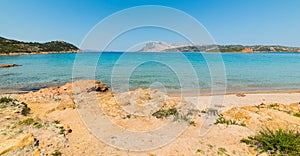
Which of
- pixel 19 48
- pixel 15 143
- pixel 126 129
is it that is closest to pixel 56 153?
pixel 15 143

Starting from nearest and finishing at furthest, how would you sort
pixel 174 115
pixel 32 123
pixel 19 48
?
pixel 32 123 → pixel 174 115 → pixel 19 48

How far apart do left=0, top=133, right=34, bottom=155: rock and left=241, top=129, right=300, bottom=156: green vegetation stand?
5556mm

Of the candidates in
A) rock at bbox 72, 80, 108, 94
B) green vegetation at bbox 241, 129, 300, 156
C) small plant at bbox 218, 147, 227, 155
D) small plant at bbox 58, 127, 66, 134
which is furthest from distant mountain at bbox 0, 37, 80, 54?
green vegetation at bbox 241, 129, 300, 156

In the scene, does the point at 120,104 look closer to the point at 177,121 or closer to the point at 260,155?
the point at 177,121

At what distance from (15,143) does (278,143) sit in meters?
6.37

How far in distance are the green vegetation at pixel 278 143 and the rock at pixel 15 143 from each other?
5.56m

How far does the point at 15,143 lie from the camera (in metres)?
4.36

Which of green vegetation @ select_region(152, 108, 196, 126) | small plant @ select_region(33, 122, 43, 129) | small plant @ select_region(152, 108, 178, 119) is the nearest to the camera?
small plant @ select_region(33, 122, 43, 129)

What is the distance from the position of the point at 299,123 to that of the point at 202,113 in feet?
11.7

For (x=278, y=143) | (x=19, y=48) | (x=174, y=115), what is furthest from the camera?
(x=19, y=48)

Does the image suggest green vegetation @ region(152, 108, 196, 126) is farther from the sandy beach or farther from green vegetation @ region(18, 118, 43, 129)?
green vegetation @ region(18, 118, 43, 129)

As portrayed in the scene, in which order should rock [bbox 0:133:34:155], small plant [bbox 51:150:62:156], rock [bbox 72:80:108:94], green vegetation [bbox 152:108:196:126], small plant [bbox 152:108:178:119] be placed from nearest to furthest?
rock [bbox 0:133:34:155], small plant [bbox 51:150:62:156], green vegetation [bbox 152:108:196:126], small plant [bbox 152:108:178:119], rock [bbox 72:80:108:94]

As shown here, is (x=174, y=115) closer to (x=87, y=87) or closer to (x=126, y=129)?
(x=126, y=129)

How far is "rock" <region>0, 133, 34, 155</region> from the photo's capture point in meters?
4.17
